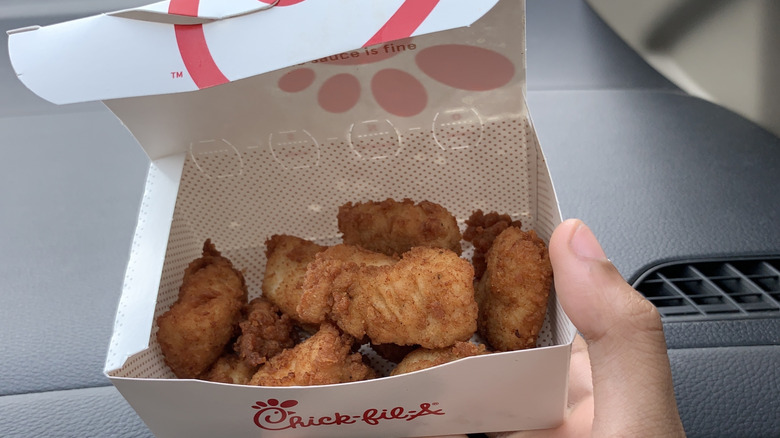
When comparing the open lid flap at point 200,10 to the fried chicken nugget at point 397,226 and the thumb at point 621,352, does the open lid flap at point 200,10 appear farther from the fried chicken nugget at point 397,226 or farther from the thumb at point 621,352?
the thumb at point 621,352

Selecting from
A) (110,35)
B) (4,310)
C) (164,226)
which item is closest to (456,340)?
(164,226)

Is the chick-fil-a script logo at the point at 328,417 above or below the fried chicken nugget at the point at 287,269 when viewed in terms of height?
below

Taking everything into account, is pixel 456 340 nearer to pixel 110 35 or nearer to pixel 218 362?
pixel 218 362

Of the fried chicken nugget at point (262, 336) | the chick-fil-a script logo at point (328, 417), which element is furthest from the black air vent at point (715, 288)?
the fried chicken nugget at point (262, 336)

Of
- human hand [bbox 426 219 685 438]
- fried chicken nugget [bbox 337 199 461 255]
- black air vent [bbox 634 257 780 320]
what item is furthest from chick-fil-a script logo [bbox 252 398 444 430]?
black air vent [bbox 634 257 780 320]

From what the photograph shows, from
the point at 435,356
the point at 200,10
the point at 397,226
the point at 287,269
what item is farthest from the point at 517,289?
the point at 200,10

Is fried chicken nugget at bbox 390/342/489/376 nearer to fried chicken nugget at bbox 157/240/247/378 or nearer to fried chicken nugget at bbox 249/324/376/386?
fried chicken nugget at bbox 249/324/376/386
